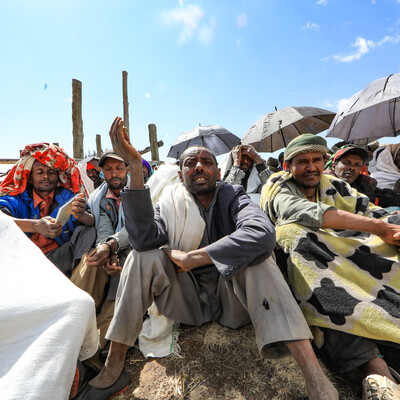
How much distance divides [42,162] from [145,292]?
227 centimetres

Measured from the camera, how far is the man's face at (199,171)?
2.30m

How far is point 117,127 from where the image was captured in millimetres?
1886

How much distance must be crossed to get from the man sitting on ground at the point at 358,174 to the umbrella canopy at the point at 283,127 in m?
2.39

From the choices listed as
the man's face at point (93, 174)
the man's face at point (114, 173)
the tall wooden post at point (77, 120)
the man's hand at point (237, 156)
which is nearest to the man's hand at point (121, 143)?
the man's face at point (114, 173)

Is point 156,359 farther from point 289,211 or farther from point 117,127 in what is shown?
point 117,127

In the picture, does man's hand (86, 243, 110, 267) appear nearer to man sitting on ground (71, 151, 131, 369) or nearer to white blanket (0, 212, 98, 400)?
man sitting on ground (71, 151, 131, 369)

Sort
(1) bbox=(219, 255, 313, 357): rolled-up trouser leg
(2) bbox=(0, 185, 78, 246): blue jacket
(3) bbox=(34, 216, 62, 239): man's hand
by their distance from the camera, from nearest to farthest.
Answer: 1. (1) bbox=(219, 255, 313, 357): rolled-up trouser leg
2. (3) bbox=(34, 216, 62, 239): man's hand
3. (2) bbox=(0, 185, 78, 246): blue jacket

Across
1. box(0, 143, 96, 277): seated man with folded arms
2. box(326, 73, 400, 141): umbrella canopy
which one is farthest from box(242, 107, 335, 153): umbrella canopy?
box(0, 143, 96, 277): seated man with folded arms

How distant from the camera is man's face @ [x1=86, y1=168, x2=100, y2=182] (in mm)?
5660

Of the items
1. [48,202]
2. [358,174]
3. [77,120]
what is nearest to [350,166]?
[358,174]

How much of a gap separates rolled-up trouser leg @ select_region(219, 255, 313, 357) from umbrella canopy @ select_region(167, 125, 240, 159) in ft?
15.6

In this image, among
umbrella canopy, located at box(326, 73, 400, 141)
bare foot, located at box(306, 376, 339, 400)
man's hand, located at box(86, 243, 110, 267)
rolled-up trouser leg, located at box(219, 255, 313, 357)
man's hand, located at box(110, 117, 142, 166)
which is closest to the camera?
bare foot, located at box(306, 376, 339, 400)

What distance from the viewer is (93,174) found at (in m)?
5.71

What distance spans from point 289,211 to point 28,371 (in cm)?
188
